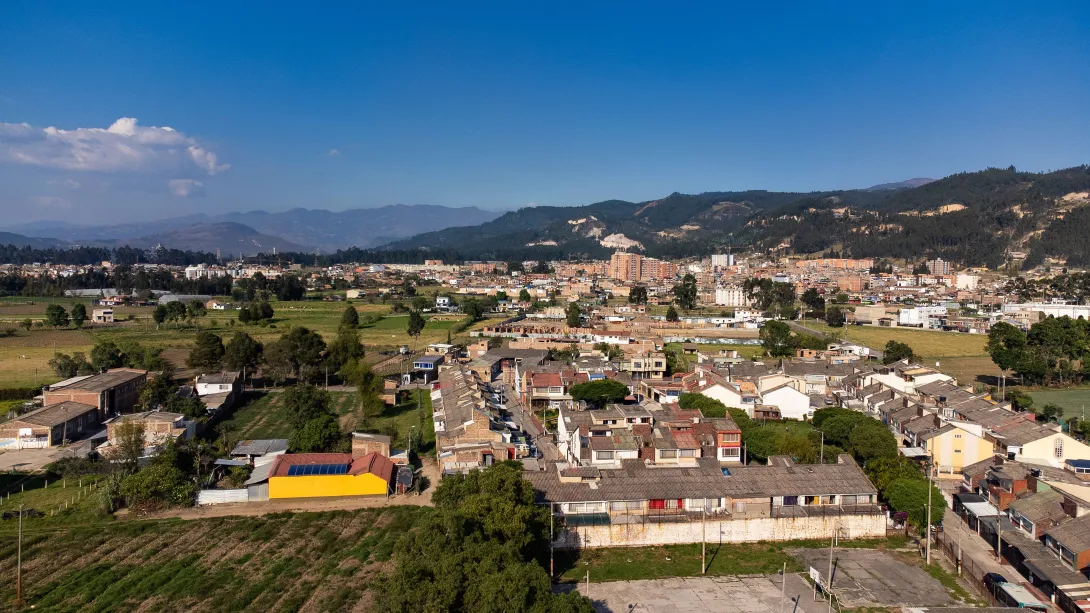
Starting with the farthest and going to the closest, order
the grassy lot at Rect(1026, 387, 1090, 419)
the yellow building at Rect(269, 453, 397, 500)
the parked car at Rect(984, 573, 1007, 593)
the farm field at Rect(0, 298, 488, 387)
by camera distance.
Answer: the farm field at Rect(0, 298, 488, 387) → the grassy lot at Rect(1026, 387, 1090, 419) → the yellow building at Rect(269, 453, 397, 500) → the parked car at Rect(984, 573, 1007, 593)

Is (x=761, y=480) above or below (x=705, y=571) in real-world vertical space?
above

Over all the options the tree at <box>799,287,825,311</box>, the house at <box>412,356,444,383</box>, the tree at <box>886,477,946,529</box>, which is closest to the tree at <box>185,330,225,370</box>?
the house at <box>412,356,444,383</box>

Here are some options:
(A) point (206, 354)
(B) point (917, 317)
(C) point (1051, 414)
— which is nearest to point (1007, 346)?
(C) point (1051, 414)

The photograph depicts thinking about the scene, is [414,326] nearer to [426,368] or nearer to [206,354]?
[426,368]

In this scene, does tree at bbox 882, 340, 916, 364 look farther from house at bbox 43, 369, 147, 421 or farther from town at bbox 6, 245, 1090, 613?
house at bbox 43, 369, 147, 421

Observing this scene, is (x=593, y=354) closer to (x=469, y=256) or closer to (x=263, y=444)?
(x=263, y=444)

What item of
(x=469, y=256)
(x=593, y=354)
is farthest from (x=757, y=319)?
(x=469, y=256)
